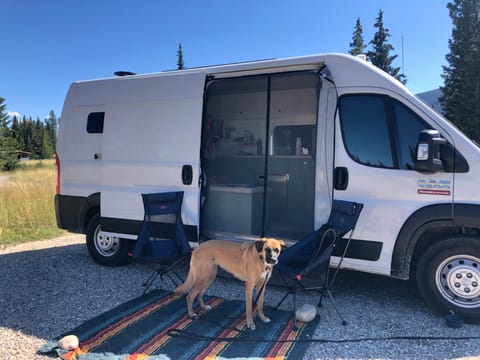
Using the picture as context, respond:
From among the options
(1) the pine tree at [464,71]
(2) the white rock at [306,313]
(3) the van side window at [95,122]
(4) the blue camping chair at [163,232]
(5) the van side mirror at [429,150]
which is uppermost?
(1) the pine tree at [464,71]

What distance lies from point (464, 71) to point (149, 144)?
76.1ft

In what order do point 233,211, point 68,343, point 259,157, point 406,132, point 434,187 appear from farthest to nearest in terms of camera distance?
point 259,157 → point 233,211 → point 406,132 → point 434,187 → point 68,343

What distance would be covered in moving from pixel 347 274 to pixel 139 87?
11.9 feet

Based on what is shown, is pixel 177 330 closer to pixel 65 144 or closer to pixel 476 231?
pixel 476 231

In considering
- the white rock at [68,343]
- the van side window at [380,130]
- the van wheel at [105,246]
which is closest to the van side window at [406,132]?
the van side window at [380,130]

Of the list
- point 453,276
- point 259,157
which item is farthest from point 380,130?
point 259,157

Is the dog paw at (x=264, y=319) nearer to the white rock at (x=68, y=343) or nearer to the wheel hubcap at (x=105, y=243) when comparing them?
the white rock at (x=68, y=343)

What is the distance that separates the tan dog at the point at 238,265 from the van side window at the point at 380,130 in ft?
4.18

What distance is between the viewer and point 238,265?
3.23 meters

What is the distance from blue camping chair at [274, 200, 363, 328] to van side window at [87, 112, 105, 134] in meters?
3.12

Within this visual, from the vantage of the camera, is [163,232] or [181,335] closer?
[181,335]

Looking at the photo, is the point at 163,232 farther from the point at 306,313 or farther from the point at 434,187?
the point at 434,187

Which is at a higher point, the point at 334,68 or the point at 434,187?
the point at 334,68

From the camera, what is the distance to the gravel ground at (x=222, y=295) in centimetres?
283
